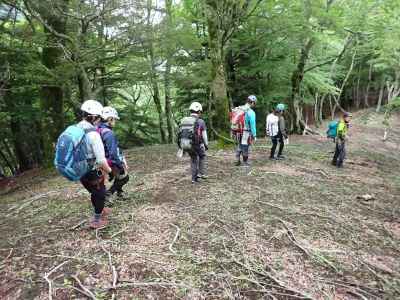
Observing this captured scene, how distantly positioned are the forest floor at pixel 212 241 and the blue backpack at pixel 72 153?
1186 mm

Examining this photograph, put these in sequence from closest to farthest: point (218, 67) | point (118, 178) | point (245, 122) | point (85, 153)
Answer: point (85, 153), point (118, 178), point (245, 122), point (218, 67)

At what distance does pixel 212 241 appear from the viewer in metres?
5.02

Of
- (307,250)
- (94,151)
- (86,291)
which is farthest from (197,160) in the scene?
(86,291)

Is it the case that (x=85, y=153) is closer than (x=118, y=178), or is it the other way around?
(x=85, y=153)

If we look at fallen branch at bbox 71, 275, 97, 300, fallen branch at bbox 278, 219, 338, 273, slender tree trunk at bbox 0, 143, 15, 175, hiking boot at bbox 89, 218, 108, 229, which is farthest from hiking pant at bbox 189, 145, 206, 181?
slender tree trunk at bbox 0, 143, 15, 175

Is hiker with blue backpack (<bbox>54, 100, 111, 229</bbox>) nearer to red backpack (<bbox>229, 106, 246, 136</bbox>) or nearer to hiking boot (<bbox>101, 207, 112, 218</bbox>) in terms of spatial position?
hiking boot (<bbox>101, 207, 112, 218</bbox>)

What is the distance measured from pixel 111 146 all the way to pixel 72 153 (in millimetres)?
1459

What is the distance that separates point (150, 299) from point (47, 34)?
8.37 metres

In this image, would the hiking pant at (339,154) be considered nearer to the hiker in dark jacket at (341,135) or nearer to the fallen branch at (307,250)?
the hiker in dark jacket at (341,135)

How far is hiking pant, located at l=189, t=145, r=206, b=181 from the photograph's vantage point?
7.48 m

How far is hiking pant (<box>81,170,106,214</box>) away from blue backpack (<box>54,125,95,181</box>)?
1.01 ft

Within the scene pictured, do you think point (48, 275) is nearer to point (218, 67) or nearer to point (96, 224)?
point (96, 224)

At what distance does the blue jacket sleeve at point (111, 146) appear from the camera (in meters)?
5.79

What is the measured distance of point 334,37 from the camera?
14.2 meters
